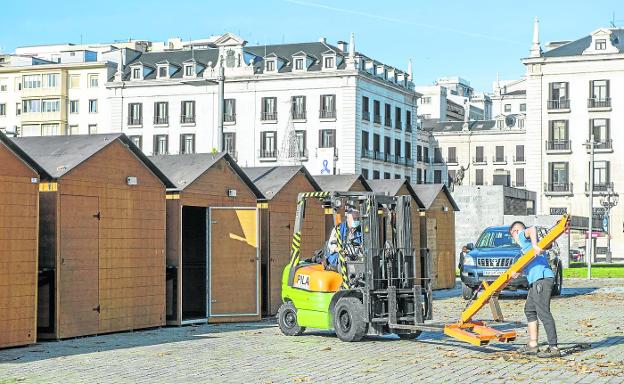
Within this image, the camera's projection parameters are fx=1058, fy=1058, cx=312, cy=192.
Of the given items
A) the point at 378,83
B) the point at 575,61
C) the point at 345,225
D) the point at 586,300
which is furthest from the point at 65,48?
the point at 345,225

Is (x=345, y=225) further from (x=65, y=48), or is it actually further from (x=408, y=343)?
(x=65, y=48)

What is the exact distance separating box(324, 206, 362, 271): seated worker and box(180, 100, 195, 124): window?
75345 mm

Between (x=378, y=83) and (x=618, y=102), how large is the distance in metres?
21.0

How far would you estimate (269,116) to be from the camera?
9056 centimetres

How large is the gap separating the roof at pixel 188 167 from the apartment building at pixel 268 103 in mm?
63024

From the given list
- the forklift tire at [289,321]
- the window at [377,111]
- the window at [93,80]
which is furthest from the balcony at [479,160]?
the forklift tire at [289,321]

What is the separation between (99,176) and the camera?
18891mm

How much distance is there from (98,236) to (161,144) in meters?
76.1

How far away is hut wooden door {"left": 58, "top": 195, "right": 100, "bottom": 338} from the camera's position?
1786 cm

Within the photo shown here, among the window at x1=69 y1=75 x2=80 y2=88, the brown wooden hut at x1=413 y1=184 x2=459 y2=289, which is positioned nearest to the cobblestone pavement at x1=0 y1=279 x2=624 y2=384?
the brown wooden hut at x1=413 y1=184 x2=459 y2=289

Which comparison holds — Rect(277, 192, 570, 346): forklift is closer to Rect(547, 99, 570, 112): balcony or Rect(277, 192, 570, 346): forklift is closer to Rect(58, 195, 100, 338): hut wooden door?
Rect(58, 195, 100, 338): hut wooden door

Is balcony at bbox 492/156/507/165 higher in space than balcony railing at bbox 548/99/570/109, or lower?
lower

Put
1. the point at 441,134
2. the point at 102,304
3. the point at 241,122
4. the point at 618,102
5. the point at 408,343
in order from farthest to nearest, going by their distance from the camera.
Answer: the point at 441,134
the point at 241,122
the point at 618,102
the point at 102,304
the point at 408,343

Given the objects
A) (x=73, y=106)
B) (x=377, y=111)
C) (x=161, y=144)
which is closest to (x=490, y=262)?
(x=377, y=111)
